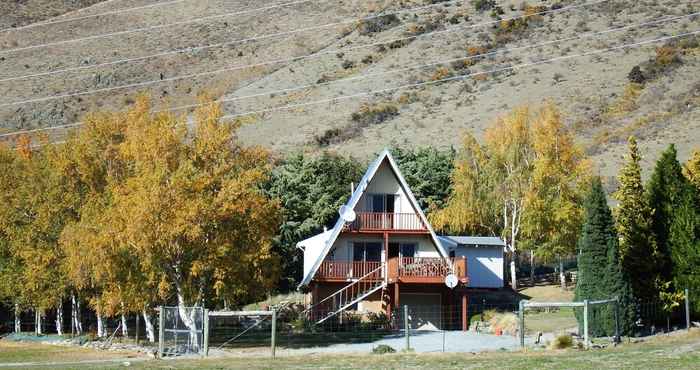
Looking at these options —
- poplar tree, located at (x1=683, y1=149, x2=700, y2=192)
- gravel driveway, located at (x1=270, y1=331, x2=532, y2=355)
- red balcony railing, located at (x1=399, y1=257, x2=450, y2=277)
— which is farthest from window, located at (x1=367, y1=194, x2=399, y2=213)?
poplar tree, located at (x1=683, y1=149, x2=700, y2=192)

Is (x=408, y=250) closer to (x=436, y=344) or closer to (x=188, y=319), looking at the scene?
(x=436, y=344)

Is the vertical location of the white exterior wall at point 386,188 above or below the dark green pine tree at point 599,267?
above

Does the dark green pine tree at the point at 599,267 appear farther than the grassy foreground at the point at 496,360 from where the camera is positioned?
Yes

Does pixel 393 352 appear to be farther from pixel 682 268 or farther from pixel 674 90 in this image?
pixel 674 90

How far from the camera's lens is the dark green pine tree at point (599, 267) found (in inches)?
1448

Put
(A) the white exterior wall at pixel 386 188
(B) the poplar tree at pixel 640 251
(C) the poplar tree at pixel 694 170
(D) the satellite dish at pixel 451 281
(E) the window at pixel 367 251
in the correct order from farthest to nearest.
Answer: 1. (E) the window at pixel 367 251
2. (A) the white exterior wall at pixel 386 188
3. (D) the satellite dish at pixel 451 281
4. (C) the poplar tree at pixel 694 170
5. (B) the poplar tree at pixel 640 251

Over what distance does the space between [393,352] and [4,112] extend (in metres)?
94.5

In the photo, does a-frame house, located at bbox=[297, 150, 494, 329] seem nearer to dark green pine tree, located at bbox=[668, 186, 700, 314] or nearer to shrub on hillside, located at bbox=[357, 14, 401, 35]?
dark green pine tree, located at bbox=[668, 186, 700, 314]

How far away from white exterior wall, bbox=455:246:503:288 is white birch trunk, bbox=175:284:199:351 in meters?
22.9

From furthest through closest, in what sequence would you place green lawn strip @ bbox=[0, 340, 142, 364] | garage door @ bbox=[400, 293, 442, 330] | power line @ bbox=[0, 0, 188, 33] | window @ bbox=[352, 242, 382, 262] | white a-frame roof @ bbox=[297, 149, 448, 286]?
power line @ bbox=[0, 0, 188, 33], window @ bbox=[352, 242, 382, 262], garage door @ bbox=[400, 293, 442, 330], white a-frame roof @ bbox=[297, 149, 448, 286], green lawn strip @ bbox=[0, 340, 142, 364]

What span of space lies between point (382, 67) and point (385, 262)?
8542 centimetres

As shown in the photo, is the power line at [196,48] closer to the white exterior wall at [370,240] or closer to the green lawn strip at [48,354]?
the white exterior wall at [370,240]

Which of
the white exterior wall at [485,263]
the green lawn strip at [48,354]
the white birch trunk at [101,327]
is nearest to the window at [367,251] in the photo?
the white exterior wall at [485,263]

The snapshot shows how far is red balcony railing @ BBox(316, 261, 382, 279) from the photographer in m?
49.8
